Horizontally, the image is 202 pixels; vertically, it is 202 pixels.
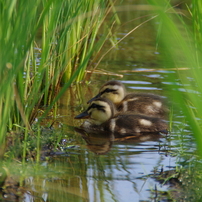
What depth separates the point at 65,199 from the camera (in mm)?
2500

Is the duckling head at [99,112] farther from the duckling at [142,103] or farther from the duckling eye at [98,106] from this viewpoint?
the duckling at [142,103]

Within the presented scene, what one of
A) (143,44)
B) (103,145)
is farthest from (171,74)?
(143,44)

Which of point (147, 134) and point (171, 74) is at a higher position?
point (171, 74)

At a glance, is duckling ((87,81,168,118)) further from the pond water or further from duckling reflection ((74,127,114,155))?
duckling reflection ((74,127,114,155))

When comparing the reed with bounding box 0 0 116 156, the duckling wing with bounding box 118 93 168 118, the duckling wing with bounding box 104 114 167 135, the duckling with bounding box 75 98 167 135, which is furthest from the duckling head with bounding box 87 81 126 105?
the duckling wing with bounding box 104 114 167 135

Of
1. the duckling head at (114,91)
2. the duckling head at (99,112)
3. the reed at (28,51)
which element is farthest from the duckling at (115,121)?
the reed at (28,51)

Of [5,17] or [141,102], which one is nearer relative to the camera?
[5,17]

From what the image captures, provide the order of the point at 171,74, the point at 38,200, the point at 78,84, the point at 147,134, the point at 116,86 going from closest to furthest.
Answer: the point at 171,74
the point at 38,200
the point at 147,134
the point at 116,86
the point at 78,84

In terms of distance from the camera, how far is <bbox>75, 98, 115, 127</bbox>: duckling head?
13.9 ft

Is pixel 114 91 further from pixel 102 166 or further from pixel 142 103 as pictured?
pixel 102 166

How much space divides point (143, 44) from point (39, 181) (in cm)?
479

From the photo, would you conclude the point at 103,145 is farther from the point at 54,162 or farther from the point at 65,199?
the point at 65,199

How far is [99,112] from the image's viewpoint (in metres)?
4.28

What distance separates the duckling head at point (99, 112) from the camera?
13.9 ft
